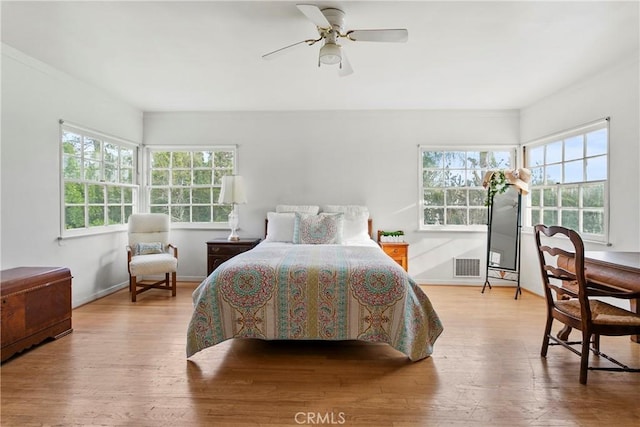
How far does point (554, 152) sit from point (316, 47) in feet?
11.0

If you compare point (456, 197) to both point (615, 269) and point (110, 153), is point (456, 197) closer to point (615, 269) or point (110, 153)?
point (615, 269)

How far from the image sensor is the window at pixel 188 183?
514 cm

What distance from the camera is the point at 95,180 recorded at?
420 cm

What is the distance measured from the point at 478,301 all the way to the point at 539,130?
2394mm

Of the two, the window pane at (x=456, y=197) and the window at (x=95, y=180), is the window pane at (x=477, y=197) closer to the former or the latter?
the window pane at (x=456, y=197)

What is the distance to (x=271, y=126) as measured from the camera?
502 cm

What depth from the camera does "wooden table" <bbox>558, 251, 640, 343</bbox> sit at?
2029 mm

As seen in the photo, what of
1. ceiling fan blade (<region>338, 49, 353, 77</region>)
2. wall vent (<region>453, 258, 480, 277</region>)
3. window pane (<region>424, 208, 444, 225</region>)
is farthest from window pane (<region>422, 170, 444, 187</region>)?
ceiling fan blade (<region>338, 49, 353, 77</region>)

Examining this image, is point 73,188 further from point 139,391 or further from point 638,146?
point 638,146

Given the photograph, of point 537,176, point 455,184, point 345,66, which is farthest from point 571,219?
point 345,66

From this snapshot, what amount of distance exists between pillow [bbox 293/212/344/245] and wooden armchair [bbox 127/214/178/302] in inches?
64.0

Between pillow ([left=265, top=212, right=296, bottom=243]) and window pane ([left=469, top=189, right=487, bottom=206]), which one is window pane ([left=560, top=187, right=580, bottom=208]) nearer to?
window pane ([left=469, top=189, right=487, bottom=206])

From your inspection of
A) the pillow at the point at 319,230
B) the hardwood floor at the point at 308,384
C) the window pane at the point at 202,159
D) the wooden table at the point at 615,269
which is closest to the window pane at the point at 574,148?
the wooden table at the point at 615,269

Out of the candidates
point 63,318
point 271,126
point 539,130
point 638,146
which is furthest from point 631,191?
point 63,318
